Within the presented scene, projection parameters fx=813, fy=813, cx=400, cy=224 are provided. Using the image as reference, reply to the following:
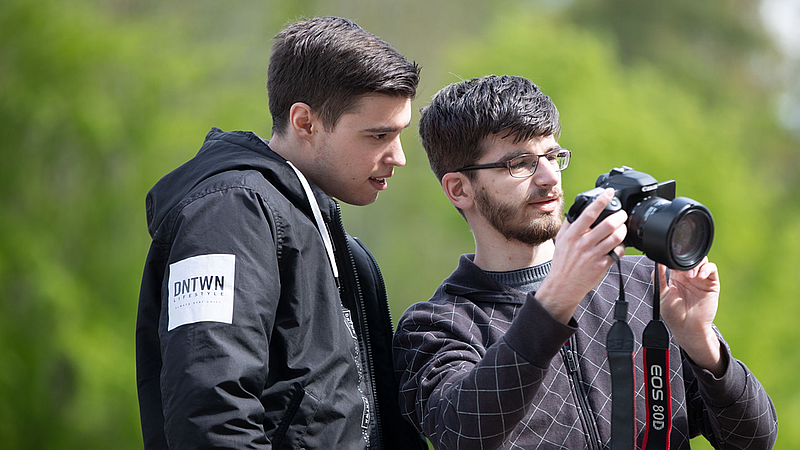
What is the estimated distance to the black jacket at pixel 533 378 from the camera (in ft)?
5.93

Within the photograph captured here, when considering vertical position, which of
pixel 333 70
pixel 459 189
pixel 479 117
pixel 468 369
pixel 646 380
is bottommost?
pixel 646 380

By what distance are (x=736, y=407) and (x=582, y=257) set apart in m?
0.64

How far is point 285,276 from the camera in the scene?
6.25 feet

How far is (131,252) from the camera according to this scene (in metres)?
10.8

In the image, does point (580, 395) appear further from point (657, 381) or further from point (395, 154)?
point (395, 154)

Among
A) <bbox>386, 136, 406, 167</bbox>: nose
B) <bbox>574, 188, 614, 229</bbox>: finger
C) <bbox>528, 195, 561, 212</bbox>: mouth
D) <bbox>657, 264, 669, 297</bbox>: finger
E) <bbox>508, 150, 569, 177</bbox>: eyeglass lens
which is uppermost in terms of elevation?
<bbox>386, 136, 406, 167</bbox>: nose

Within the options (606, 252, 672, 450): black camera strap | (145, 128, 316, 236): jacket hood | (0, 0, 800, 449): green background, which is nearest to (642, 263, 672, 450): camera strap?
(606, 252, 672, 450): black camera strap

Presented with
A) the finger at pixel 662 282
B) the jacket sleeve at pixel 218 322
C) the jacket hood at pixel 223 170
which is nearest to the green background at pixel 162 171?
the jacket hood at pixel 223 170

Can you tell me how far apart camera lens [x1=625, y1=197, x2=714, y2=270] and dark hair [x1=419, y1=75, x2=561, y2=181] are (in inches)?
23.8

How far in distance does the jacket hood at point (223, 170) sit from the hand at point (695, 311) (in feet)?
3.03

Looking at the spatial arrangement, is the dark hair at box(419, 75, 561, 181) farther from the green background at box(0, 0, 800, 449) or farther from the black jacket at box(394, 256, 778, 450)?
the green background at box(0, 0, 800, 449)

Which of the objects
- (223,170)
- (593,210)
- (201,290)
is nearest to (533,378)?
(593,210)

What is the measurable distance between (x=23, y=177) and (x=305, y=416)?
32.6 feet

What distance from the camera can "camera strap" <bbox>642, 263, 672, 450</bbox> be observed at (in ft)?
6.57
